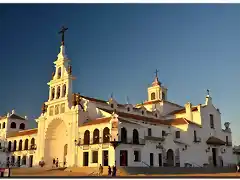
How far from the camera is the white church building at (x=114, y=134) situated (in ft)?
91.7

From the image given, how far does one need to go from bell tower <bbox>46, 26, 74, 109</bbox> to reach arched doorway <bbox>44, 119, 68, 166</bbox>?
2.41m

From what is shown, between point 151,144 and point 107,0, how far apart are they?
15.6m

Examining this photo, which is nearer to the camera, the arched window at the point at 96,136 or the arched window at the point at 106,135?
the arched window at the point at 106,135

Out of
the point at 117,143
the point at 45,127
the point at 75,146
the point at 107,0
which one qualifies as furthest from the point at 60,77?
the point at 107,0

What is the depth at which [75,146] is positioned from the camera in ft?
96.8

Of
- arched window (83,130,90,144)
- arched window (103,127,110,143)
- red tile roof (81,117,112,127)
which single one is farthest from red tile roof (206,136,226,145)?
arched window (83,130,90,144)

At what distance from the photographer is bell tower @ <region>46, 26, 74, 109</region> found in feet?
106

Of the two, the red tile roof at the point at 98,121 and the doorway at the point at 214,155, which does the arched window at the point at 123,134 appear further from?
the doorway at the point at 214,155

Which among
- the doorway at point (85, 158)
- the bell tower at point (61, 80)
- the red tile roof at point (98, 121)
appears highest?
the bell tower at point (61, 80)

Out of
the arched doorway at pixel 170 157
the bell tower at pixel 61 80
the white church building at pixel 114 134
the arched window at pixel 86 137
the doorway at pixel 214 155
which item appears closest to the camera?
the white church building at pixel 114 134

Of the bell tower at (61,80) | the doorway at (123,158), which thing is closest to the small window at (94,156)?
the doorway at (123,158)

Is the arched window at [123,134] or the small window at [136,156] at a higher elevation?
the arched window at [123,134]

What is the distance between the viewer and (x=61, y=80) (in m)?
32.9

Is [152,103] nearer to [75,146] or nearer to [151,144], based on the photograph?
[151,144]
